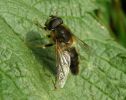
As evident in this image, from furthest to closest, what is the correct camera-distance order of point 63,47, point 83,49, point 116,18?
point 116,18 < point 83,49 < point 63,47

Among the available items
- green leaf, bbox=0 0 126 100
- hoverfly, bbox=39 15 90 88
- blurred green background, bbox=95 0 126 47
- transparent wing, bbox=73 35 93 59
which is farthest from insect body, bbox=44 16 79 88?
blurred green background, bbox=95 0 126 47

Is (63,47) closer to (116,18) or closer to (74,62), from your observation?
(74,62)

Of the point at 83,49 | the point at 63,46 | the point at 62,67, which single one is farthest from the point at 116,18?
the point at 62,67

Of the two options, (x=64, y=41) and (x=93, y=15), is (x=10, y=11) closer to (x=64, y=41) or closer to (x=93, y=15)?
(x=64, y=41)

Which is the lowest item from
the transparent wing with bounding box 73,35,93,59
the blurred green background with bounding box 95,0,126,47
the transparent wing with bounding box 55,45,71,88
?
the blurred green background with bounding box 95,0,126,47

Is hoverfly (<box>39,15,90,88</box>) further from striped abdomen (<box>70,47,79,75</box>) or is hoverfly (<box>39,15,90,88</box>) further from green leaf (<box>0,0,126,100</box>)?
green leaf (<box>0,0,126,100</box>)

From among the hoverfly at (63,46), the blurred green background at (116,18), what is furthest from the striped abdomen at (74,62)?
the blurred green background at (116,18)
